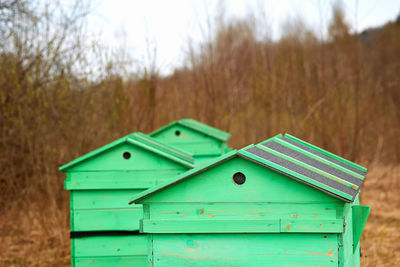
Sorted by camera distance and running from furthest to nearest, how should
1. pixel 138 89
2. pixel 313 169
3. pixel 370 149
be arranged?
pixel 370 149 < pixel 138 89 < pixel 313 169

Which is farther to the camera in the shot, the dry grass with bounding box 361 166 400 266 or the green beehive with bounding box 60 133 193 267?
the dry grass with bounding box 361 166 400 266

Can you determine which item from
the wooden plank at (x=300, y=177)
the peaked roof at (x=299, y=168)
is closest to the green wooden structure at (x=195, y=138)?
the peaked roof at (x=299, y=168)

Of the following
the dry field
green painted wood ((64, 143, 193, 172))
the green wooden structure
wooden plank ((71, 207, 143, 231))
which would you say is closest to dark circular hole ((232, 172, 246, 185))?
green painted wood ((64, 143, 193, 172))

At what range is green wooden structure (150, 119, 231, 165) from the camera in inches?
276

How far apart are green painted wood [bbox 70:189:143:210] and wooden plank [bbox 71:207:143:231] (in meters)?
0.05

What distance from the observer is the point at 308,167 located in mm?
2945

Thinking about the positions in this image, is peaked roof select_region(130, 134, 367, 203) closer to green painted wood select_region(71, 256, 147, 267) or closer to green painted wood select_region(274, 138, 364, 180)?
green painted wood select_region(274, 138, 364, 180)

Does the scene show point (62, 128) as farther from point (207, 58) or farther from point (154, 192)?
point (154, 192)

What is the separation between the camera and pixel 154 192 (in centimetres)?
276

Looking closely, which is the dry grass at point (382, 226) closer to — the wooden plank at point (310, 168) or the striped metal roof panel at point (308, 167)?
the striped metal roof panel at point (308, 167)

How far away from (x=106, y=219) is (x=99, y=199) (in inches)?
8.2

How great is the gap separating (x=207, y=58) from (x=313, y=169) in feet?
21.1

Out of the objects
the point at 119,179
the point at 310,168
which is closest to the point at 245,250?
the point at 310,168

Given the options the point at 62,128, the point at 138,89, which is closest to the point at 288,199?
the point at 62,128
